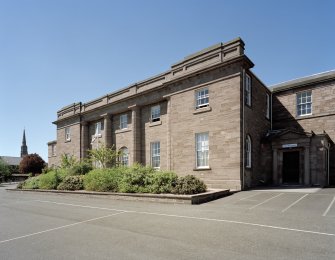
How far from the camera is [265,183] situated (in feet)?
59.8

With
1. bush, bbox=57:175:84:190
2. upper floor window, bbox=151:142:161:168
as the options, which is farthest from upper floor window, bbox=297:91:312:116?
bush, bbox=57:175:84:190

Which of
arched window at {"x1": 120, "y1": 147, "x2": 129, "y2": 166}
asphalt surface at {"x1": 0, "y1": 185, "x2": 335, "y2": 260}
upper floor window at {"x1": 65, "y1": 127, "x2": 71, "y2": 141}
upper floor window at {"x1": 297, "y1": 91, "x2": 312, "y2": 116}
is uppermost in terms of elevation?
upper floor window at {"x1": 297, "y1": 91, "x2": 312, "y2": 116}

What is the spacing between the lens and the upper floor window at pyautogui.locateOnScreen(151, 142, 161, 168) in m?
21.5

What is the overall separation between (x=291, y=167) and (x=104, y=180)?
43.0ft

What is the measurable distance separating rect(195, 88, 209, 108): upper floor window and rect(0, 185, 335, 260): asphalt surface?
8716 millimetres

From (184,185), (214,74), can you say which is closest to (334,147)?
(214,74)

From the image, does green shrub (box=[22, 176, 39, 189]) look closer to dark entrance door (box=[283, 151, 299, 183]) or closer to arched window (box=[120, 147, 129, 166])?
arched window (box=[120, 147, 129, 166])

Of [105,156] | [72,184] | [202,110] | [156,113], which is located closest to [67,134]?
→ [105,156]

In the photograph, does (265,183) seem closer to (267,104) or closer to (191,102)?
(267,104)

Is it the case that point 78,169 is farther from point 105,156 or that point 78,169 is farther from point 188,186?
point 188,186

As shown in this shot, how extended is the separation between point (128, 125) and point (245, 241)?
65.2ft

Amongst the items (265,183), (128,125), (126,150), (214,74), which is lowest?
(265,183)

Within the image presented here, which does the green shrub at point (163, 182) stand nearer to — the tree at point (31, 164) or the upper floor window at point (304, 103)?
the upper floor window at point (304, 103)

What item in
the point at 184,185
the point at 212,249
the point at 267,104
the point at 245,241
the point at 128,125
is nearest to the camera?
the point at 212,249
